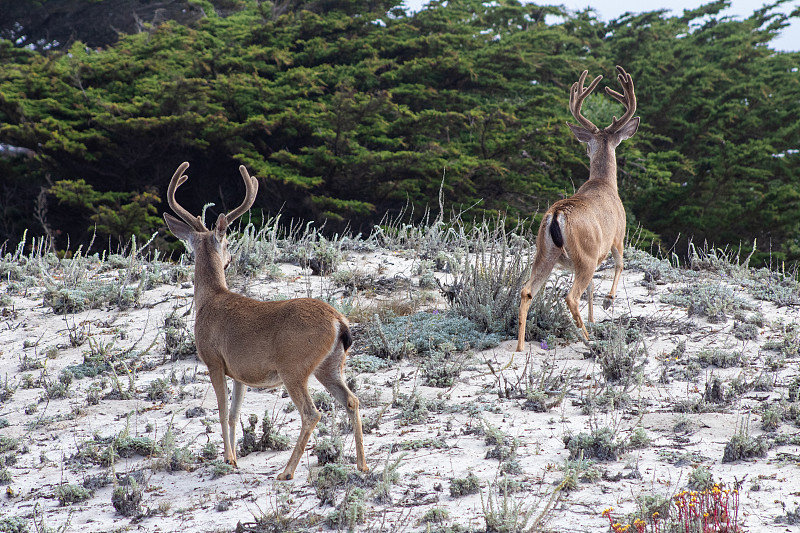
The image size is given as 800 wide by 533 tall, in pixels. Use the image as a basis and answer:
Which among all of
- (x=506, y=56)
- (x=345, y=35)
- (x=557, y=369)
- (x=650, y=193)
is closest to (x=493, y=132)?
(x=506, y=56)

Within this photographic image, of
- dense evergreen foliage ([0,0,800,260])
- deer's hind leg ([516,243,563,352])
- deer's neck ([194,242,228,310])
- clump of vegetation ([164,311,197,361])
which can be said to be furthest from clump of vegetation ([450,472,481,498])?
dense evergreen foliage ([0,0,800,260])

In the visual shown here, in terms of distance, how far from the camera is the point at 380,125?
19188 millimetres

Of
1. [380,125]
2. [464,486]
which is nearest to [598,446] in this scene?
[464,486]

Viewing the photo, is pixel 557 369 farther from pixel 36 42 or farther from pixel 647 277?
pixel 36 42

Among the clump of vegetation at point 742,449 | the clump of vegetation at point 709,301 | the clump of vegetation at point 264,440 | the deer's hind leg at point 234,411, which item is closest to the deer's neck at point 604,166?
the clump of vegetation at point 709,301

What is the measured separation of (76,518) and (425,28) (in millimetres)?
20435

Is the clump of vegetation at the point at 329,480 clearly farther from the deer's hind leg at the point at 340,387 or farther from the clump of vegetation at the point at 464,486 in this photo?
the clump of vegetation at the point at 464,486

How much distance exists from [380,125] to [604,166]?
1137cm

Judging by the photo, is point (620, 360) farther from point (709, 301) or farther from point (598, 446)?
point (709, 301)

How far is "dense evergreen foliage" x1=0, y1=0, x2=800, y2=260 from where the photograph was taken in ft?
58.5

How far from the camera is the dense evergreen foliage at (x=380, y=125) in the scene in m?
Result: 17.8

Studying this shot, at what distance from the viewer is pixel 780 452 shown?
4762 millimetres

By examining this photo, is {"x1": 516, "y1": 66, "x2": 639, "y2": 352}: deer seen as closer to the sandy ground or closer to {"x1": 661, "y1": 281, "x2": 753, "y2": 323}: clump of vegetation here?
the sandy ground

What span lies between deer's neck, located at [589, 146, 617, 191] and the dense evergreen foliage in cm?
890
